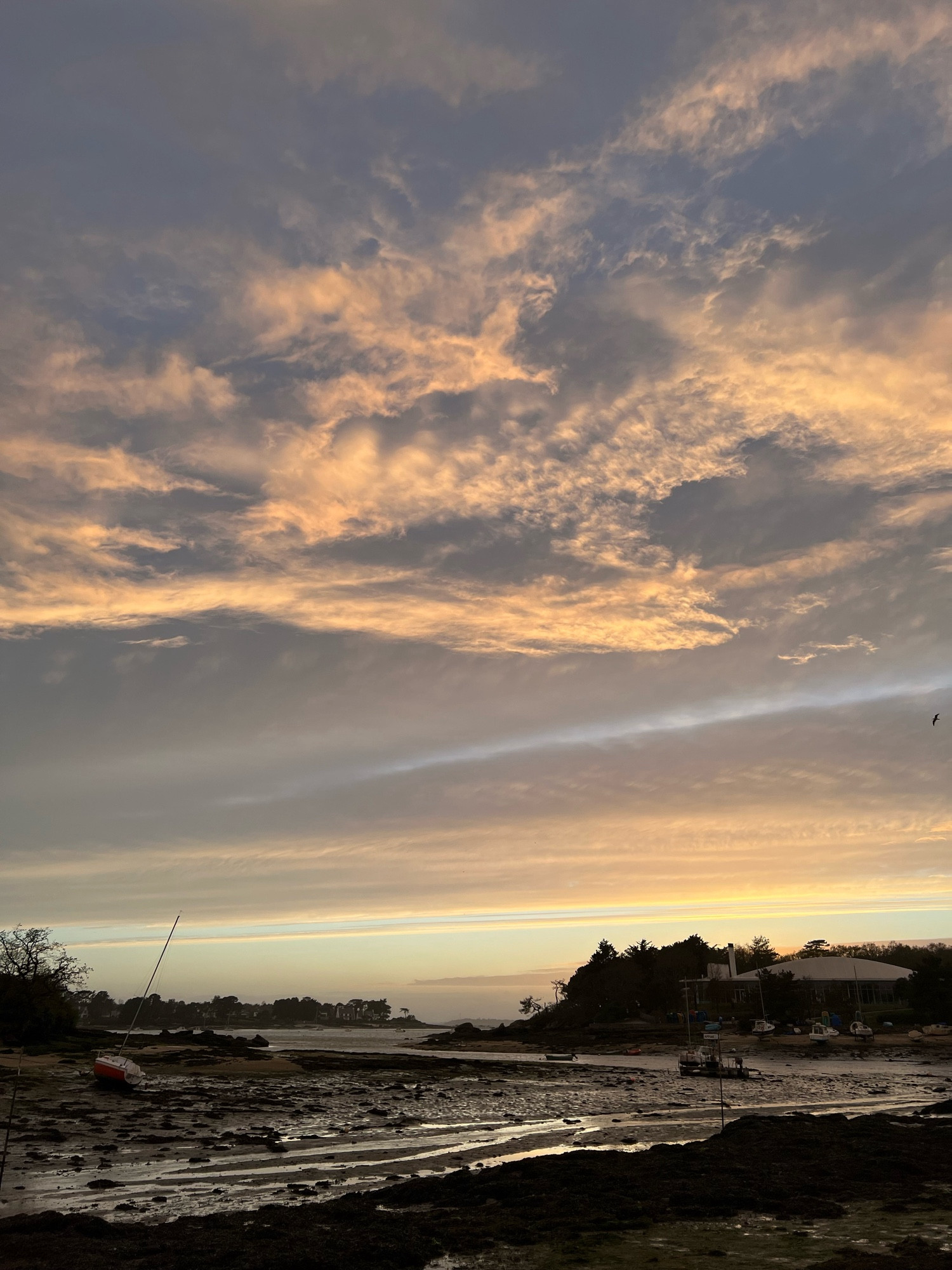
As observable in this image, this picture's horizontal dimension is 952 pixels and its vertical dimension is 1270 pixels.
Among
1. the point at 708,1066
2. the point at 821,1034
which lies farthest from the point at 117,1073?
the point at 821,1034

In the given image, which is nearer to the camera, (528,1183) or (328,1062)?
(528,1183)

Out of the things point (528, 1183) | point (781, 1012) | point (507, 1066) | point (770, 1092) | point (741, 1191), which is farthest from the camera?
point (781, 1012)

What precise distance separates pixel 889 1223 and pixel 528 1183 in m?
9.31

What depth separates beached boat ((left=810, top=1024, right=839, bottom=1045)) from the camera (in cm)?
9469

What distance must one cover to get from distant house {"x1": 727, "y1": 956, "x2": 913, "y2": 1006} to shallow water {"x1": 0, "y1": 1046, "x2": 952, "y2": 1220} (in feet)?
232

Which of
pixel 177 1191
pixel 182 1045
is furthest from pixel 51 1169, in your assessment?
pixel 182 1045

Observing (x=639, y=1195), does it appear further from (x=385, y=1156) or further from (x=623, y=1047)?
(x=623, y=1047)

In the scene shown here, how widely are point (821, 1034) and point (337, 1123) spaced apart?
7406 cm

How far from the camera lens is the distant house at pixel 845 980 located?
445 ft

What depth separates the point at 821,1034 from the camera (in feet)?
311

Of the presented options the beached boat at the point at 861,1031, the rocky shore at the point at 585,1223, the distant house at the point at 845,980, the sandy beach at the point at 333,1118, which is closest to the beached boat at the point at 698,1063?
the sandy beach at the point at 333,1118

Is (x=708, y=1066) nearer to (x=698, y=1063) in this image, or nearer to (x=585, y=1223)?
(x=698, y=1063)

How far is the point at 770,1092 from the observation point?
5325cm

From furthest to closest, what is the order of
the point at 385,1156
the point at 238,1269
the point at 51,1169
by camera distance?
the point at 385,1156 < the point at 51,1169 < the point at 238,1269
